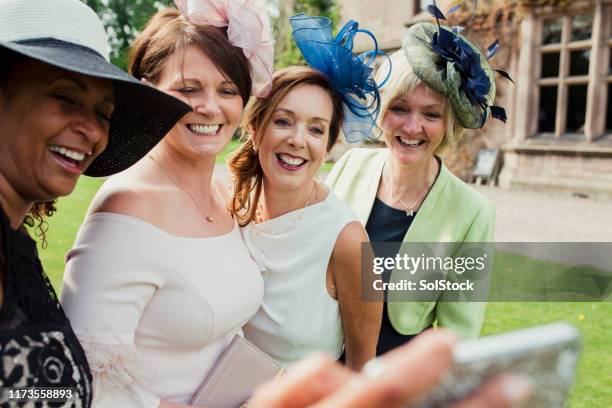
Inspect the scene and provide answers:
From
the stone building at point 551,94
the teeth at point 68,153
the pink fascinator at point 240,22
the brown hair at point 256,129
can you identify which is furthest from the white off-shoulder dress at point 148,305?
the stone building at point 551,94

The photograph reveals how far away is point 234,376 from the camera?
1.94 meters

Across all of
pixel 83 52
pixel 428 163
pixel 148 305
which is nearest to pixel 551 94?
pixel 428 163

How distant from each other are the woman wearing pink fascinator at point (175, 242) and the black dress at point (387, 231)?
2.96 ft

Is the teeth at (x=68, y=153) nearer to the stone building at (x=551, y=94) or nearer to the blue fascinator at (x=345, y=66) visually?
the blue fascinator at (x=345, y=66)

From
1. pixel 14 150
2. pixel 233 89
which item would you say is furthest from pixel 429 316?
pixel 14 150

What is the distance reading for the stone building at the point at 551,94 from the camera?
39.5 ft

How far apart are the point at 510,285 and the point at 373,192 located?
11.1 ft

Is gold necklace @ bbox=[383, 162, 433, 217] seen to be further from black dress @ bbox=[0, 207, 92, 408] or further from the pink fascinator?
black dress @ bbox=[0, 207, 92, 408]

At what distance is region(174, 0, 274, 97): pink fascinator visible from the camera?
7.18ft

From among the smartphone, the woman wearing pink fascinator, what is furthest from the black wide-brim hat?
the smartphone

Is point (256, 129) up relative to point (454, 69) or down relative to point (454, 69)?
down

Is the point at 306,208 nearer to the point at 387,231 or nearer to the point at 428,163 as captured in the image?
the point at 387,231

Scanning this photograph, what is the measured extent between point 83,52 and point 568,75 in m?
13.5

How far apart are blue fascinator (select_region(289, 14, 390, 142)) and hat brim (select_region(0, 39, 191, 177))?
93 cm
